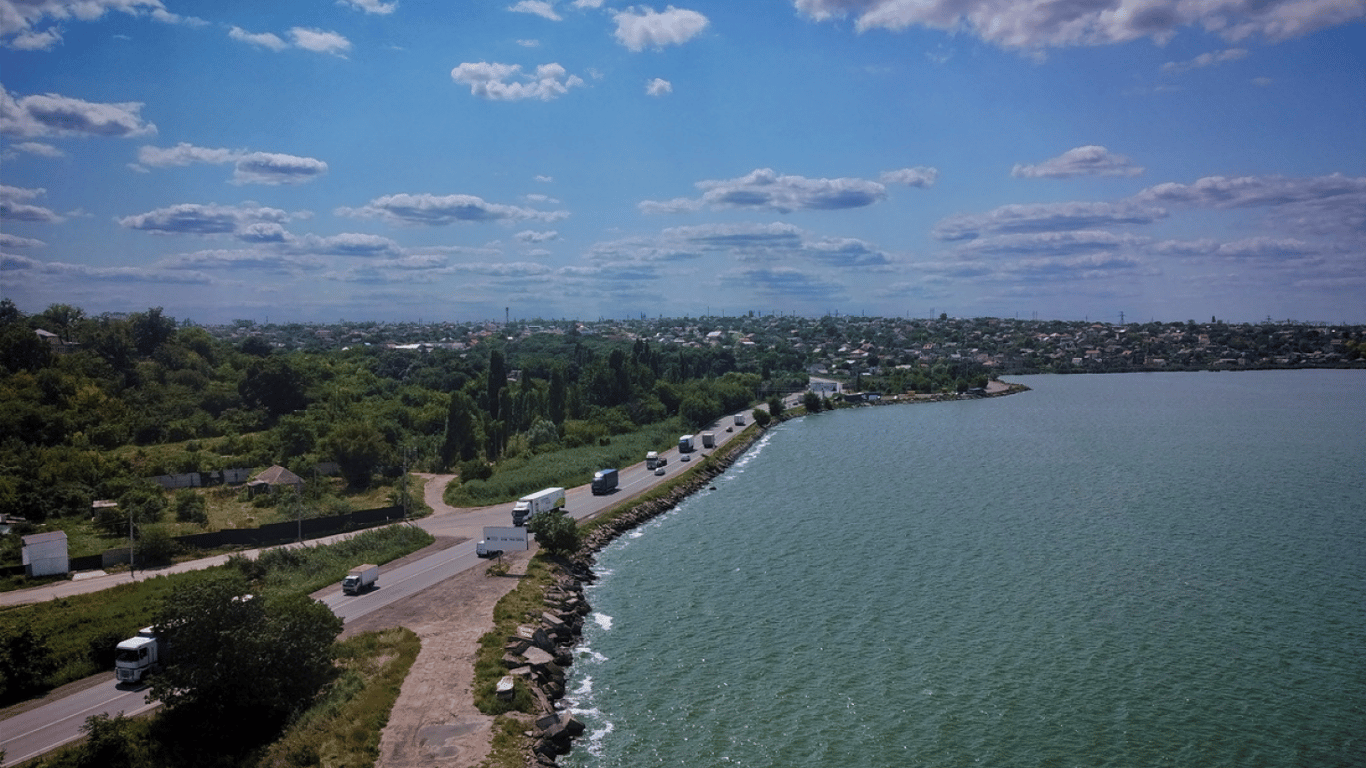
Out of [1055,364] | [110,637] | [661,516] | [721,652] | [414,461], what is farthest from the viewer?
[1055,364]

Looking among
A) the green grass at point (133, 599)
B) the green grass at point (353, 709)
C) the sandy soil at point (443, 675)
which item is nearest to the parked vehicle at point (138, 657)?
the green grass at point (133, 599)

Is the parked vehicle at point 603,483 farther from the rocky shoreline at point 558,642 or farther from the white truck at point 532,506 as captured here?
the white truck at point 532,506

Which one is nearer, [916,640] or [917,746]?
[917,746]

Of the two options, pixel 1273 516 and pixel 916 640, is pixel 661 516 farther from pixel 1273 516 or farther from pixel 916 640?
pixel 1273 516

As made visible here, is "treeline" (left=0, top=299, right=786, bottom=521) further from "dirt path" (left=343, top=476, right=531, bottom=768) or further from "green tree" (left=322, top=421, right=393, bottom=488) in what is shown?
"dirt path" (left=343, top=476, right=531, bottom=768)

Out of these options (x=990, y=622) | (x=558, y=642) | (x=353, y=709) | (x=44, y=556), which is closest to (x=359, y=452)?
Answer: (x=44, y=556)

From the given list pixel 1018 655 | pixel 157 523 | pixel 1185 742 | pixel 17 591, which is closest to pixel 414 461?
pixel 157 523

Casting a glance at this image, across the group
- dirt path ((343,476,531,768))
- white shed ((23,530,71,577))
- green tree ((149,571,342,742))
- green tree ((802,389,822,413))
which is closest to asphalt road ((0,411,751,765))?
dirt path ((343,476,531,768))
